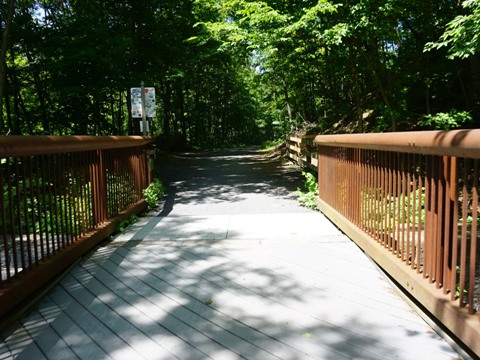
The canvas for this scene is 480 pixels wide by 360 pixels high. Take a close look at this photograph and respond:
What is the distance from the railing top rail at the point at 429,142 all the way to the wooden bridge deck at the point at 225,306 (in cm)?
118

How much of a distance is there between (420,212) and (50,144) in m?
3.08

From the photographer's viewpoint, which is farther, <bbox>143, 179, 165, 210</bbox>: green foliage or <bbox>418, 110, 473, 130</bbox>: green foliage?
<bbox>143, 179, 165, 210</bbox>: green foliage

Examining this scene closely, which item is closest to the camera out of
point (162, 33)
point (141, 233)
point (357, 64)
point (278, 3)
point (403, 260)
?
point (403, 260)

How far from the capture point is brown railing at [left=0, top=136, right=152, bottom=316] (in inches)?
119

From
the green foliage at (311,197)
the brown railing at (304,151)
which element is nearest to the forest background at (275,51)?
the brown railing at (304,151)

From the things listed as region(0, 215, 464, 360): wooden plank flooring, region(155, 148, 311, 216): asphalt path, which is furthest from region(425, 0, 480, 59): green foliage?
region(155, 148, 311, 216): asphalt path

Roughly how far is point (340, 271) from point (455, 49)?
389 centimetres

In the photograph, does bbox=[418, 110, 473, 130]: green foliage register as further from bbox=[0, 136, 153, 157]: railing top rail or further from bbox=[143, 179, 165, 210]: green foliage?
bbox=[0, 136, 153, 157]: railing top rail

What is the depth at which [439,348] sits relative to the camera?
2.48 m

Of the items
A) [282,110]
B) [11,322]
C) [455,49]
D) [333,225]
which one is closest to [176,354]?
[11,322]

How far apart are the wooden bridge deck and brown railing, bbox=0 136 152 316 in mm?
243

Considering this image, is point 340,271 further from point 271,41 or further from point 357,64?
point 357,64

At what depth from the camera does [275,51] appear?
31.5 feet

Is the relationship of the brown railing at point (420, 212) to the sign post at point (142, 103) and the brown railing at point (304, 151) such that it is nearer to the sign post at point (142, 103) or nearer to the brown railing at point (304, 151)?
the sign post at point (142, 103)
